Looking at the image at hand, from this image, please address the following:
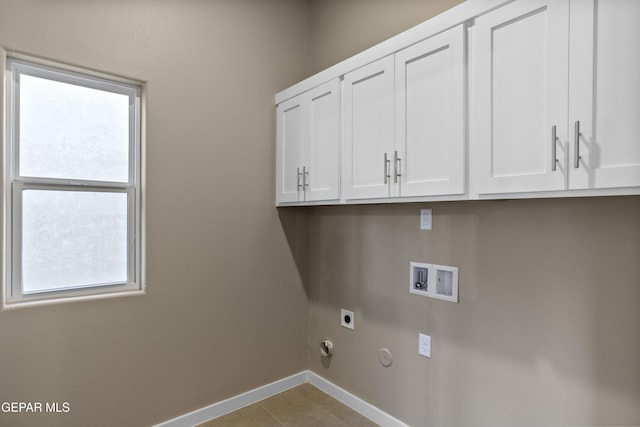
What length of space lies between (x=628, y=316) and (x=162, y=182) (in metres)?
2.37

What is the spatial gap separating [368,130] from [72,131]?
1.65 metres

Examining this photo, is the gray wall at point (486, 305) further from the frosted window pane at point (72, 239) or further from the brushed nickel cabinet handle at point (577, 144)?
the frosted window pane at point (72, 239)

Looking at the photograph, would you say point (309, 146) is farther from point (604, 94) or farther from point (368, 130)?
point (604, 94)

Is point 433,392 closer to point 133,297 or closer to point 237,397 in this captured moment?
point 237,397

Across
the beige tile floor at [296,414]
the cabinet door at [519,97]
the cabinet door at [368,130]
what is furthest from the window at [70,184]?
the cabinet door at [519,97]

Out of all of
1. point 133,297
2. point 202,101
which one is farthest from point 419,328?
point 202,101

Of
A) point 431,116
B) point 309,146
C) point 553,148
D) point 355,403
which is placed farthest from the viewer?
point 355,403

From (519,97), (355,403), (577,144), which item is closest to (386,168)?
(519,97)

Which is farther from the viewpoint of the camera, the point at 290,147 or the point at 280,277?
the point at 280,277

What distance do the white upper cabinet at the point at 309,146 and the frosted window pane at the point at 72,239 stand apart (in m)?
1.06

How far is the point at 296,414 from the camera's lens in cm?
234

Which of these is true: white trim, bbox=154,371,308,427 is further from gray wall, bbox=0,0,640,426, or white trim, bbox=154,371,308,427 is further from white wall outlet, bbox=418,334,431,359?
white wall outlet, bbox=418,334,431,359

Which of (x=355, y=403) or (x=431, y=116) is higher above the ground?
(x=431, y=116)

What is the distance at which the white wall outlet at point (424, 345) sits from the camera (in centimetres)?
200
